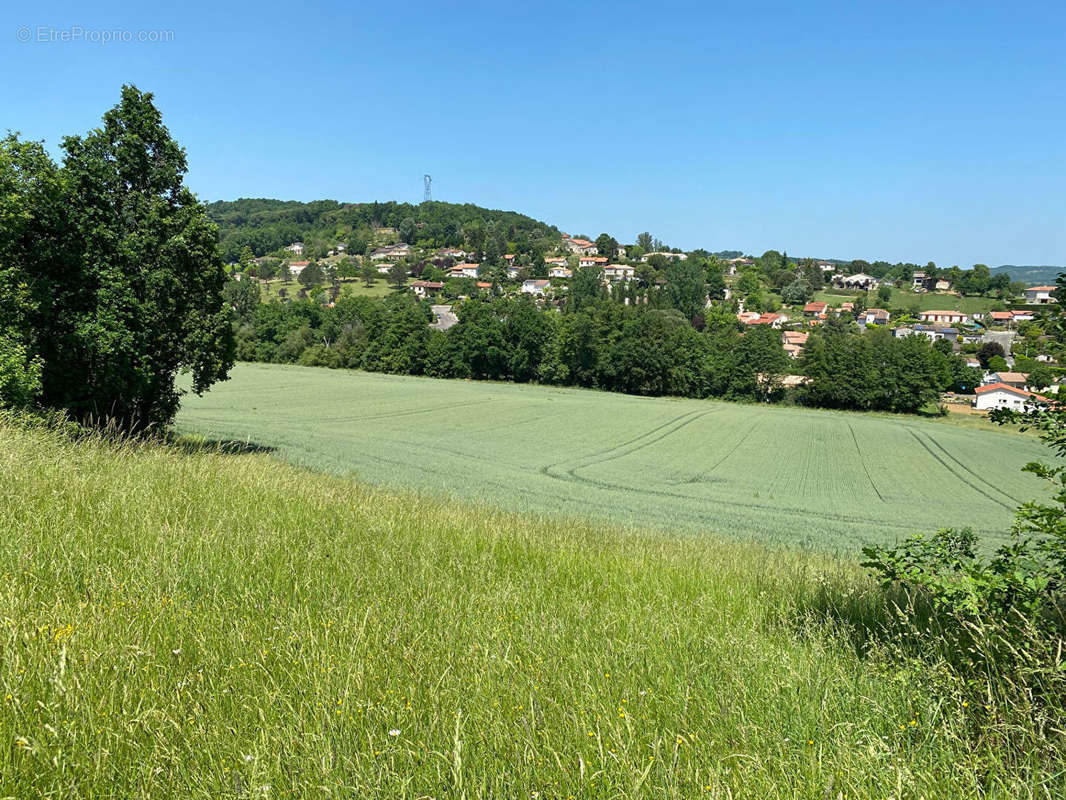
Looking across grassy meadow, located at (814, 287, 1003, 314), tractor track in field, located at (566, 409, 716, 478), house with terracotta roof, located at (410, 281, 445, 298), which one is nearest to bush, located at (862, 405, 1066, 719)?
tractor track in field, located at (566, 409, 716, 478)

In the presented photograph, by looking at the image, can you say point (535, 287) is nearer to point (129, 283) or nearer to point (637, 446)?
point (637, 446)

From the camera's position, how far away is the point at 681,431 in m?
53.0

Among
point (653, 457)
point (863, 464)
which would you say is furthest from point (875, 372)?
point (653, 457)

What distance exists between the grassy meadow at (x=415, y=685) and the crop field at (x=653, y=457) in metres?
7.50

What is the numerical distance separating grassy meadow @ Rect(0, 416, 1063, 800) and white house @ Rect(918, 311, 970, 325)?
571ft

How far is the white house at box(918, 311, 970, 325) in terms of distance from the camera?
14623 centimetres

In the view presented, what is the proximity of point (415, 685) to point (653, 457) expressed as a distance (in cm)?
3858

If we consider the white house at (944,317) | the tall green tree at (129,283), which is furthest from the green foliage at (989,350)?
the tall green tree at (129,283)

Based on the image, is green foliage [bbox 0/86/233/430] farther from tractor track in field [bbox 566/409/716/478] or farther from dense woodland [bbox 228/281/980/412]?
dense woodland [bbox 228/281/980/412]

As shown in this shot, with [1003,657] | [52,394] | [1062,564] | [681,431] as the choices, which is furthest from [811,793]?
[681,431]

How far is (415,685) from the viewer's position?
2.93 m

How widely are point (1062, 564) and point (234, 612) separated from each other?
5173 millimetres

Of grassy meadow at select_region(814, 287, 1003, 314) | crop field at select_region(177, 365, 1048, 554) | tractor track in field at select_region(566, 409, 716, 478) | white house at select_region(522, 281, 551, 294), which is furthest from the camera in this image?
white house at select_region(522, 281, 551, 294)

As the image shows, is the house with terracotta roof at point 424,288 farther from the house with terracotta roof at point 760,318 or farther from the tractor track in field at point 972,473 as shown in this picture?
the tractor track in field at point 972,473
